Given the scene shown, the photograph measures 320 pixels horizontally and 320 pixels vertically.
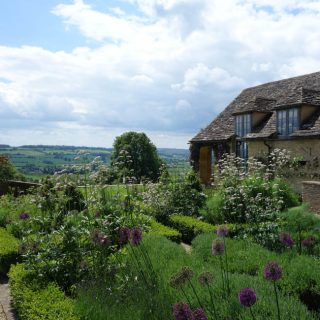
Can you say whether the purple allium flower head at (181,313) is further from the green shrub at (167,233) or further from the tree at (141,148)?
the tree at (141,148)

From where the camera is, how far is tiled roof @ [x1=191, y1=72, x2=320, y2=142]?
66.9 feet

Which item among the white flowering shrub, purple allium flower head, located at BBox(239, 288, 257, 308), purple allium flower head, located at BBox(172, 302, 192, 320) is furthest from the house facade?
purple allium flower head, located at BBox(172, 302, 192, 320)

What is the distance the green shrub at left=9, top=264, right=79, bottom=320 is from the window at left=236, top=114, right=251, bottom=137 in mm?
18073

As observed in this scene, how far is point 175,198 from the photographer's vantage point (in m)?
14.3

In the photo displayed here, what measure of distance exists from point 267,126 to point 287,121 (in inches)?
65.5

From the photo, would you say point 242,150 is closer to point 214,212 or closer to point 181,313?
point 214,212

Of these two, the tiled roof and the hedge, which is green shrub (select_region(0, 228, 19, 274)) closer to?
the hedge

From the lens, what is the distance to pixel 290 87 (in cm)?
2438

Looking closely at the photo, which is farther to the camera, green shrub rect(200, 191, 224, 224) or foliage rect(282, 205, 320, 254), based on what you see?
green shrub rect(200, 191, 224, 224)

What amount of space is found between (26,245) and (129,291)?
2.85 meters

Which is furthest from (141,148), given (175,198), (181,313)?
(181,313)

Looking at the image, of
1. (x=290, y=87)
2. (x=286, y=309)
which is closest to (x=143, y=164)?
(x=290, y=87)

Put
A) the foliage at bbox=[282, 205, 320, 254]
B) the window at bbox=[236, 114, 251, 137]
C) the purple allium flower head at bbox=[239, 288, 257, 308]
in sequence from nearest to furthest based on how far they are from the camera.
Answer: the purple allium flower head at bbox=[239, 288, 257, 308] < the foliage at bbox=[282, 205, 320, 254] < the window at bbox=[236, 114, 251, 137]

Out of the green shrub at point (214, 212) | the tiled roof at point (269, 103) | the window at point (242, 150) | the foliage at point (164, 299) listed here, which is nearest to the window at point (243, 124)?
the tiled roof at point (269, 103)
